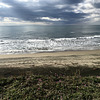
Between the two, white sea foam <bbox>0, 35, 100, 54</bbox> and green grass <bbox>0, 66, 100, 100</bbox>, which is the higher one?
white sea foam <bbox>0, 35, 100, 54</bbox>

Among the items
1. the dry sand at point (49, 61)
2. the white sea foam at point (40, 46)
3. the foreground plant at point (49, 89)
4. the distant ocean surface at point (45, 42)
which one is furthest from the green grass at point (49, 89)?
the white sea foam at point (40, 46)

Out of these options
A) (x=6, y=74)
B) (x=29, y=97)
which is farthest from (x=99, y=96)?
(x=6, y=74)

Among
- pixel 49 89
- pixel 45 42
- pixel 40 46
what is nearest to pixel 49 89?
pixel 49 89

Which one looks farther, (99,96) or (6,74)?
(6,74)

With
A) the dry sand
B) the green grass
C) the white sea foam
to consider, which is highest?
the white sea foam

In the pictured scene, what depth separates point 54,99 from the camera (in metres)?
3.88

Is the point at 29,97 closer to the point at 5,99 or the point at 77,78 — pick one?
the point at 5,99

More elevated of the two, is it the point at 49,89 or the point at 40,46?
the point at 40,46

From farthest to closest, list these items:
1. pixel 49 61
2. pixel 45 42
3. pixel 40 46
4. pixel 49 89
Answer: pixel 45 42 < pixel 40 46 < pixel 49 61 < pixel 49 89

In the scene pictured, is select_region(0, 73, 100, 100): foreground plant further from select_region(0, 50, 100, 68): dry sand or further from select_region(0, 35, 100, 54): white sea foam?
select_region(0, 35, 100, 54): white sea foam

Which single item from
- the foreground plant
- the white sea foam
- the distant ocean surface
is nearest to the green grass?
the foreground plant

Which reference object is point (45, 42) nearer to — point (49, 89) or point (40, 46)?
point (40, 46)

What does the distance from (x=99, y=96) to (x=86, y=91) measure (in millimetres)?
535

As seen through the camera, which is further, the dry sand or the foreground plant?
the dry sand
